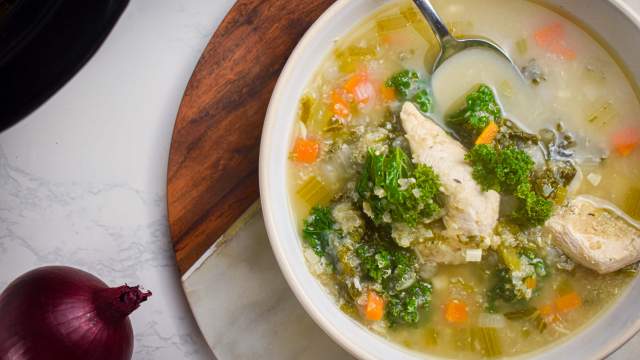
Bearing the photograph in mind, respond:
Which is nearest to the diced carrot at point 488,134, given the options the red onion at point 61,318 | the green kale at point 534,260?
the green kale at point 534,260

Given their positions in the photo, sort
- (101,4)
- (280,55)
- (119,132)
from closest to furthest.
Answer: (101,4) < (280,55) < (119,132)

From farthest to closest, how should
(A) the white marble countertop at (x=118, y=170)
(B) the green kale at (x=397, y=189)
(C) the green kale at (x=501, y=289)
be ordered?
(A) the white marble countertop at (x=118, y=170)
(C) the green kale at (x=501, y=289)
(B) the green kale at (x=397, y=189)

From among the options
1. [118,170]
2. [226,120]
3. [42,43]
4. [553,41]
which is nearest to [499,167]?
[553,41]

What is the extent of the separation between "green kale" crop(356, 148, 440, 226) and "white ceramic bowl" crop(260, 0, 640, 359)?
0.98ft

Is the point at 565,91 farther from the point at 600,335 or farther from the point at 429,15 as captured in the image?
the point at 600,335

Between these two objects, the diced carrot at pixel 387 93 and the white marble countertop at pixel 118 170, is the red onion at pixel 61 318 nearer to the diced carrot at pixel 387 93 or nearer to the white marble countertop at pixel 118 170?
the white marble countertop at pixel 118 170

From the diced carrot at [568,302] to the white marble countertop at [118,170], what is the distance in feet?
4.26

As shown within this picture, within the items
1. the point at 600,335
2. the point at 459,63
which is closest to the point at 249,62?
the point at 459,63

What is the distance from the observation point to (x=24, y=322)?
273cm

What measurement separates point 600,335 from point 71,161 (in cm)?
203

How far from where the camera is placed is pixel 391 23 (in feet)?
9.22

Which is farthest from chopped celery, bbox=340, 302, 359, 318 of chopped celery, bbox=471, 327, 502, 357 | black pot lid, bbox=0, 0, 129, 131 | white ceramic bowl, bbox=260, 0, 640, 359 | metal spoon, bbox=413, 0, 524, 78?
black pot lid, bbox=0, 0, 129, 131

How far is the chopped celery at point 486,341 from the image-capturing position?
9.10 ft

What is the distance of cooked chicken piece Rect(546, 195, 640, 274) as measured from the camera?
2.68 meters
